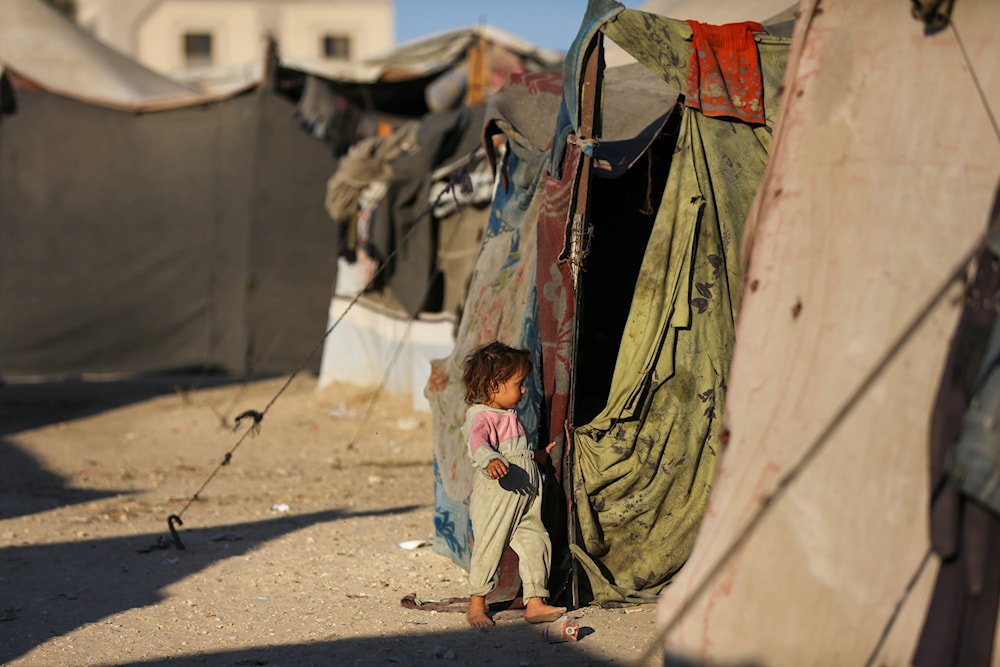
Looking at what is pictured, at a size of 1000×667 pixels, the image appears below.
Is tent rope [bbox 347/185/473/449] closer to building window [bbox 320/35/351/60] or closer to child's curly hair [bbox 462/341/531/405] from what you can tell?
child's curly hair [bbox 462/341/531/405]

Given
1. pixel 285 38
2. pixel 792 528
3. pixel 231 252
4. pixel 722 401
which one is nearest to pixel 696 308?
Result: pixel 722 401

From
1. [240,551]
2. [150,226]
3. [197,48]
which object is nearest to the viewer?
[240,551]

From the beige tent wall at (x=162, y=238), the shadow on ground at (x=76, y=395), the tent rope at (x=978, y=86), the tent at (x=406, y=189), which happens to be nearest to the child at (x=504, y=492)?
the tent rope at (x=978, y=86)

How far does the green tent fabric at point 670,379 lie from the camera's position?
429 cm

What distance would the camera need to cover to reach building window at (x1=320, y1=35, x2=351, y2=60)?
34125 millimetres

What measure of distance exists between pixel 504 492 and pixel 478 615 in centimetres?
44

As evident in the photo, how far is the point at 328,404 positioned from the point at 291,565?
5.09 meters

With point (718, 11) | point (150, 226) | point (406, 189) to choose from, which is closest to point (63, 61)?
point (150, 226)

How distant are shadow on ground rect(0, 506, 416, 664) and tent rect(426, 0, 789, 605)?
1.28 m

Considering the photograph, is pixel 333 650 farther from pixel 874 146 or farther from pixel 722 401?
pixel 874 146

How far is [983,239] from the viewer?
2.35 metres

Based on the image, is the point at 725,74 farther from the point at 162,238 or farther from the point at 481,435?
the point at 162,238

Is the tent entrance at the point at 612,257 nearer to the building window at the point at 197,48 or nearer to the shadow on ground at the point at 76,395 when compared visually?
the shadow on ground at the point at 76,395

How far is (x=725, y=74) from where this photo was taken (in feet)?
14.5
